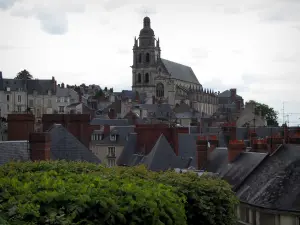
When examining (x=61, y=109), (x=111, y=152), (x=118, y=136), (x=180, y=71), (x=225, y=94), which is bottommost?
(x=111, y=152)

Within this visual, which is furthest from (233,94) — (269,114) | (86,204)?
(86,204)

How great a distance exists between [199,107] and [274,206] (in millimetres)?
137593

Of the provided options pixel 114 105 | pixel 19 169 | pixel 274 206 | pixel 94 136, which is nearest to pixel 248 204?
pixel 274 206

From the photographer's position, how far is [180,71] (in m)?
168

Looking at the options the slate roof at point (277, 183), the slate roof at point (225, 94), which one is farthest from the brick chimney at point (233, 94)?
the slate roof at point (277, 183)

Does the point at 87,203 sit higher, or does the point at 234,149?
the point at 234,149

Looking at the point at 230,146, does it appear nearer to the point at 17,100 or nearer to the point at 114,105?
the point at 17,100

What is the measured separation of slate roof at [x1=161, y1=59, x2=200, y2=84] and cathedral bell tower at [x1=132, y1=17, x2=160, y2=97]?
13.5 feet

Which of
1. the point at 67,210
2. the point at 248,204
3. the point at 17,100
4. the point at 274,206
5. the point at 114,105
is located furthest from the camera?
the point at 114,105

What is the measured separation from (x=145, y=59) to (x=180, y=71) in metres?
12.9

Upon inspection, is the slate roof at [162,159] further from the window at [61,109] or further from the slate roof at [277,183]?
the window at [61,109]

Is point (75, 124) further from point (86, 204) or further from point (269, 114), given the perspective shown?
point (269, 114)

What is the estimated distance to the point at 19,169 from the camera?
635 inches

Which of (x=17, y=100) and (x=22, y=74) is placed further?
(x=22, y=74)
